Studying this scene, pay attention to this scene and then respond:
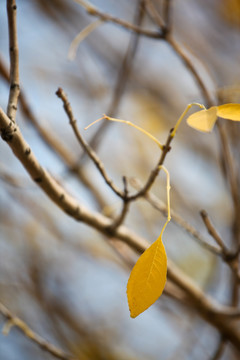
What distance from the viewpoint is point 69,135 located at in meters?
1.54

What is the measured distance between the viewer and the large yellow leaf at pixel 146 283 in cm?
30

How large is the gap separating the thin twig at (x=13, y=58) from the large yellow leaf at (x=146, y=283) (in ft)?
0.68

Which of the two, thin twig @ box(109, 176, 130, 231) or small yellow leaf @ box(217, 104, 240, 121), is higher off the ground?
small yellow leaf @ box(217, 104, 240, 121)

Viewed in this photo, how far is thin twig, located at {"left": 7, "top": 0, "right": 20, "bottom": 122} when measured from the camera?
15.2 inches

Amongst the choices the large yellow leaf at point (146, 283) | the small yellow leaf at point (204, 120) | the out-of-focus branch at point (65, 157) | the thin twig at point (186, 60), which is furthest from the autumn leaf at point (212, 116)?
the out-of-focus branch at point (65, 157)

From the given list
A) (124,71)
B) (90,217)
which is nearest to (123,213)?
(90,217)

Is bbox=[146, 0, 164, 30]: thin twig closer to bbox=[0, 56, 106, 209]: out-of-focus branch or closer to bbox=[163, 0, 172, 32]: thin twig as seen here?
bbox=[163, 0, 172, 32]: thin twig

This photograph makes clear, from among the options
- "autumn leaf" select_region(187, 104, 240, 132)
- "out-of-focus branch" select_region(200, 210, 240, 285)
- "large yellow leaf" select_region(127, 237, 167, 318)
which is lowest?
"out-of-focus branch" select_region(200, 210, 240, 285)

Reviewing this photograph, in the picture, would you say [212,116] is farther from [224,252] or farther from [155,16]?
[155,16]

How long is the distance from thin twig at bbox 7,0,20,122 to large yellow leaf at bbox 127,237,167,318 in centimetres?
A: 21

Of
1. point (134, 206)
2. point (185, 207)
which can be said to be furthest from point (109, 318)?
point (185, 207)

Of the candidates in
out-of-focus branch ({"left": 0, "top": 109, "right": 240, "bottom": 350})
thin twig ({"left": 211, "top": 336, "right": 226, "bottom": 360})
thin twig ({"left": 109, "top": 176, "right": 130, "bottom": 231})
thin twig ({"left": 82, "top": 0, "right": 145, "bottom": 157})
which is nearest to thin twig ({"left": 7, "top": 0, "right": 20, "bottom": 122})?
out-of-focus branch ({"left": 0, "top": 109, "right": 240, "bottom": 350})

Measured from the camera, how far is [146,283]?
30 cm

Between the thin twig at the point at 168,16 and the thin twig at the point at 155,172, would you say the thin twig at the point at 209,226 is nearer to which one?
the thin twig at the point at 155,172
